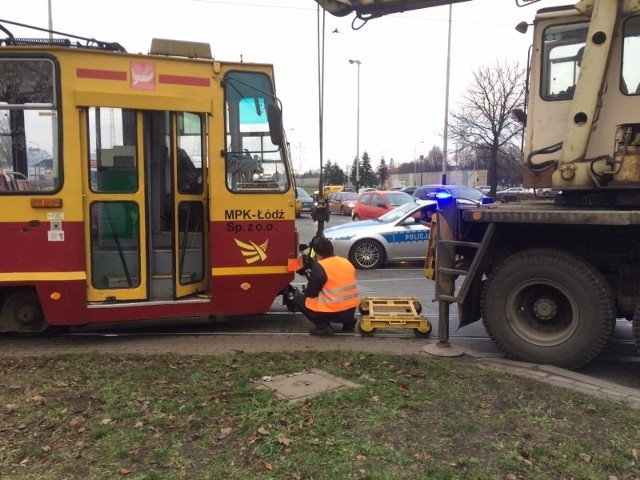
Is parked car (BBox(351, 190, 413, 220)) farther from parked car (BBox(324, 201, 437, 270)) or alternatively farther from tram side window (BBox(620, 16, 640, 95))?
tram side window (BBox(620, 16, 640, 95))

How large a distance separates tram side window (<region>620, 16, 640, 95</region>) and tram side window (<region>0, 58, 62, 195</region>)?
5591 mm

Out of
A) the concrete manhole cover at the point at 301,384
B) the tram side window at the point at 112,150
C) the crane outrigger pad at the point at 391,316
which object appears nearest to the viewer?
the concrete manhole cover at the point at 301,384

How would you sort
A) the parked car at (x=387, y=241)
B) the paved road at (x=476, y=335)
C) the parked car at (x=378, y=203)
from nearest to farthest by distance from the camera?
1. the paved road at (x=476, y=335)
2. the parked car at (x=387, y=241)
3. the parked car at (x=378, y=203)

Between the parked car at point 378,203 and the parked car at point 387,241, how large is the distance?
6.08m

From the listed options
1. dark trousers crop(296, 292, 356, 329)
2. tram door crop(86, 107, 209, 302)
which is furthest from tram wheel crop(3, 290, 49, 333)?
dark trousers crop(296, 292, 356, 329)

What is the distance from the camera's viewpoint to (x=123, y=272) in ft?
20.7

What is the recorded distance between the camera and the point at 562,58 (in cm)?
580

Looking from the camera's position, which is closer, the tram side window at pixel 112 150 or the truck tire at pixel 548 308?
the truck tire at pixel 548 308

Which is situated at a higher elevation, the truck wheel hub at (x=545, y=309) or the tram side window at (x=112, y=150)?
the tram side window at (x=112, y=150)

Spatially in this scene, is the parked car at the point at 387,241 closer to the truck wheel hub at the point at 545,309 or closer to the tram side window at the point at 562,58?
the tram side window at the point at 562,58

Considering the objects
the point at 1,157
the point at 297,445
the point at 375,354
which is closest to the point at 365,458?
the point at 297,445

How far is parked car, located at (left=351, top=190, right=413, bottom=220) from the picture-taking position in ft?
61.4

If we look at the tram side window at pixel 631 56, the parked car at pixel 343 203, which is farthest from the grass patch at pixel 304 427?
the parked car at pixel 343 203

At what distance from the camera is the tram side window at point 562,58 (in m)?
5.71
